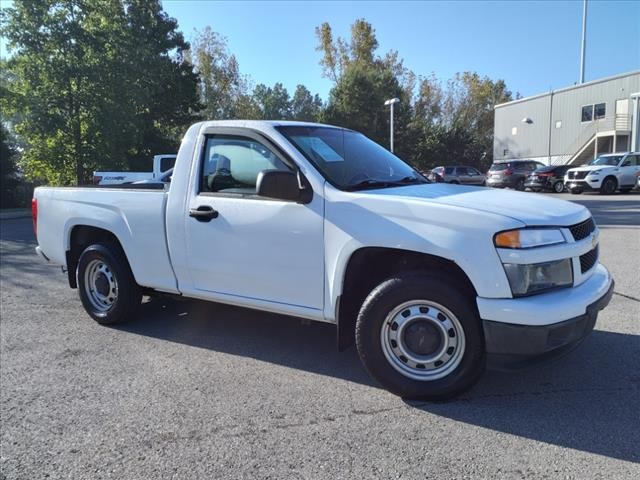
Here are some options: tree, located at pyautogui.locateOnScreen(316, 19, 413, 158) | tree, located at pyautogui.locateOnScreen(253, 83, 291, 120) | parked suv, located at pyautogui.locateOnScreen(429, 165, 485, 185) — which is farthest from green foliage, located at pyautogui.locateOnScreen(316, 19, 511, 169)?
tree, located at pyautogui.locateOnScreen(253, 83, 291, 120)

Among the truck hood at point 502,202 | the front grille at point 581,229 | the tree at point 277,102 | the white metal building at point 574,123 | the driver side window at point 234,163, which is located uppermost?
the tree at point 277,102

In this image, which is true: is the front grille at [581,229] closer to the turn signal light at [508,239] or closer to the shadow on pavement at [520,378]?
the turn signal light at [508,239]

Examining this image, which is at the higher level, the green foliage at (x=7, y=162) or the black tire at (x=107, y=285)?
the green foliage at (x=7, y=162)

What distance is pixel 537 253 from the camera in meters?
3.10

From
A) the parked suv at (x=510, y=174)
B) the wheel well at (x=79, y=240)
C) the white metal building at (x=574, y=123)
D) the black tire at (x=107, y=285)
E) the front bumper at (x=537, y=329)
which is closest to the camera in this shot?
the front bumper at (x=537, y=329)

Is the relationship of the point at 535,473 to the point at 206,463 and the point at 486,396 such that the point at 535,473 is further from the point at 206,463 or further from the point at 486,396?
the point at 206,463

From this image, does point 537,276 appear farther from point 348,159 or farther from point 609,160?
point 609,160

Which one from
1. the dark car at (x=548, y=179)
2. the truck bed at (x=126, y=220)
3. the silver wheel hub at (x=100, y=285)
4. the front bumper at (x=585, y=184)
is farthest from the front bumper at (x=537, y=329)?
the dark car at (x=548, y=179)

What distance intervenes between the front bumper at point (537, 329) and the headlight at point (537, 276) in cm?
5

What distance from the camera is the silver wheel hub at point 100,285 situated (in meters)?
5.20

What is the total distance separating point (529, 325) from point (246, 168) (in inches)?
95.6

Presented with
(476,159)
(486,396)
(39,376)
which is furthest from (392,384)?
(476,159)

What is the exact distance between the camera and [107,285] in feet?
17.2

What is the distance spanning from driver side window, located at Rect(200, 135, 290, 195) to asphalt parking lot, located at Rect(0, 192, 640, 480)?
143cm
